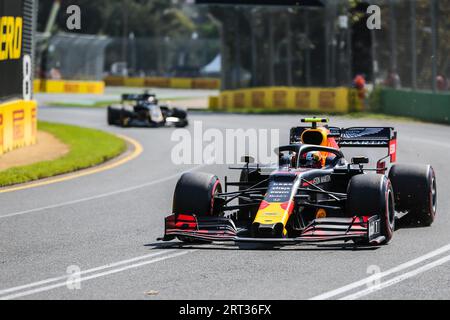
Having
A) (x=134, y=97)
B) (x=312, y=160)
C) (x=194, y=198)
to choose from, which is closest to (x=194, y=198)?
(x=194, y=198)

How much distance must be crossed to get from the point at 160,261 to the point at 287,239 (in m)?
1.23

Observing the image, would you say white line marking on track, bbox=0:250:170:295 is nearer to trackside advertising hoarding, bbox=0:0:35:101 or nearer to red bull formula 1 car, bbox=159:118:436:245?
red bull formula 1 car, bbox=159:118:436:245

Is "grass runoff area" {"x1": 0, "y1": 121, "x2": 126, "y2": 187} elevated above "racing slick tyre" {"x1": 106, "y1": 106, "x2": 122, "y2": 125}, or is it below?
below

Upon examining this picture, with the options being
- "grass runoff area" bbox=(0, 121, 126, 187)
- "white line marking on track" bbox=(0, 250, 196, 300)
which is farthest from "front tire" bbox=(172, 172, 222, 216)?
"grass runoff area" bbox=(0, 121, 126, 187)

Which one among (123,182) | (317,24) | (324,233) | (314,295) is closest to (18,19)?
(123,182)

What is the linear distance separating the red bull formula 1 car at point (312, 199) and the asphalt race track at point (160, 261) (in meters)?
0.17

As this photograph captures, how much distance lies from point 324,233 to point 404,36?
28972 millimetres

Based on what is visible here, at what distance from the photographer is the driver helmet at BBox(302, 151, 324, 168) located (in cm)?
1198

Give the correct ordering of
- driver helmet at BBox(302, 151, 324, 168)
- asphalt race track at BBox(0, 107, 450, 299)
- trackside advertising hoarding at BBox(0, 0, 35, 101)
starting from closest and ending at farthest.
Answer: asphalt race track at BBox(0, 107, 450, 299) → driver helmet at BBox(302, 151, 324, 168) → trackside advertising hoarding at BBox(0, 0, 35, 101)

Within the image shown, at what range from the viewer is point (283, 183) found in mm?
10984

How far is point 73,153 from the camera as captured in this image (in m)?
23.3

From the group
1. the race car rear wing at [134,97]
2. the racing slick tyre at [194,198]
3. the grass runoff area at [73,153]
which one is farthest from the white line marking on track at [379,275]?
the race car rear wing at [134,97]

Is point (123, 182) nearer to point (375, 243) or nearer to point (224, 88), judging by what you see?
point (375, 243)

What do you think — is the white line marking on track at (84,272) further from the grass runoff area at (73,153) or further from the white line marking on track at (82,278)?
the grass runoff area at (73,153)
